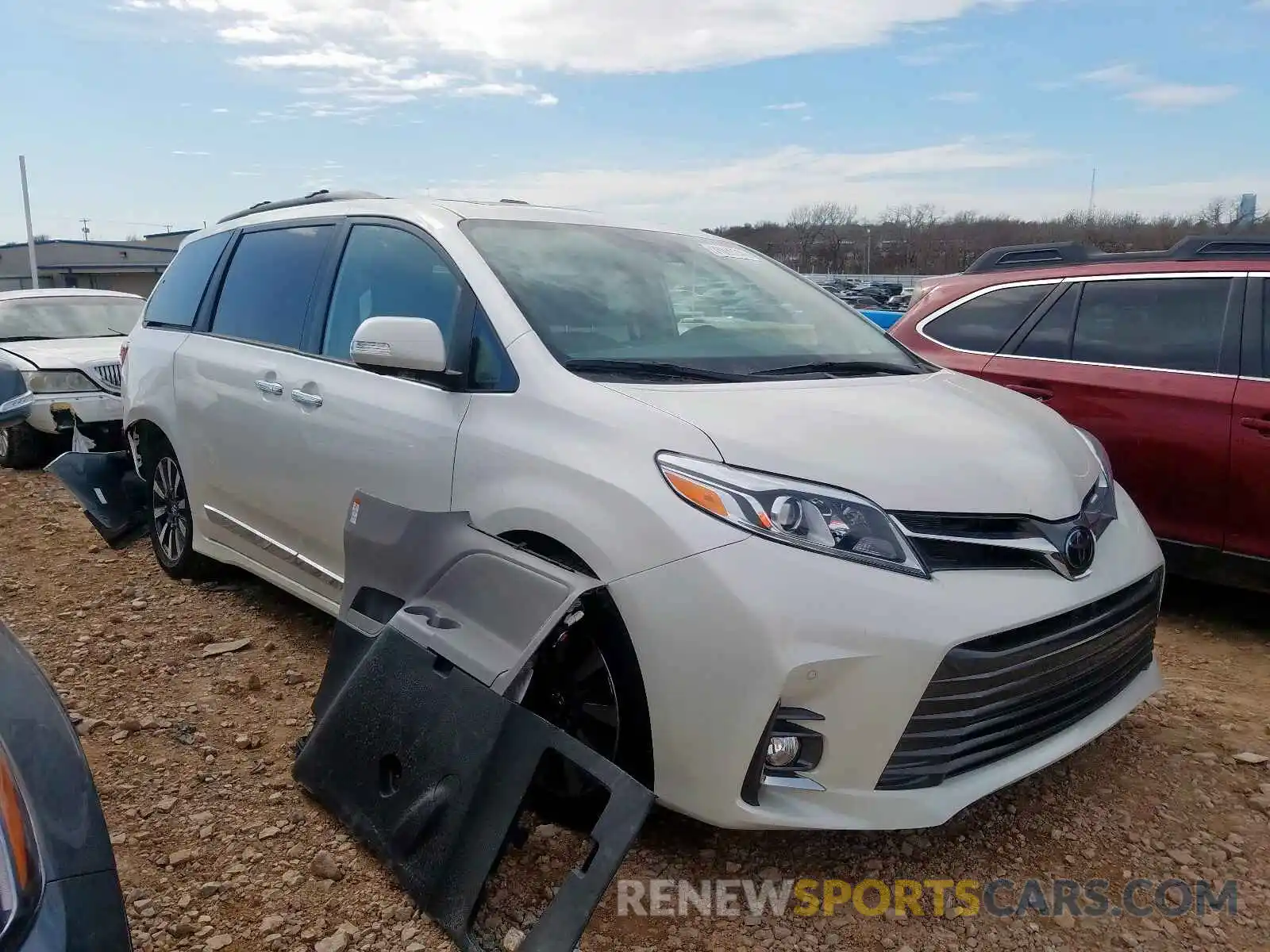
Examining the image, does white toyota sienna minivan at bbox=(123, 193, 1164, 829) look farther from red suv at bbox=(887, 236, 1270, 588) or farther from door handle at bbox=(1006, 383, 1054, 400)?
door handle at bbox=(1006, 383, 1054, 400)

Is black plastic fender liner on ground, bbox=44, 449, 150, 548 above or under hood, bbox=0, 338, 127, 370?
under

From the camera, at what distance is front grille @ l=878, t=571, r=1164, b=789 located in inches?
89.3

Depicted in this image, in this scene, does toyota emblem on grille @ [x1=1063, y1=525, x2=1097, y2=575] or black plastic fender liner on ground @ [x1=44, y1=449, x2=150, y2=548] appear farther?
black plastic fender liner on ground @ [x1=44, y1=449, x2=150, y2=548]

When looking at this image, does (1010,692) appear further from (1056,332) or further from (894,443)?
(1056,332)

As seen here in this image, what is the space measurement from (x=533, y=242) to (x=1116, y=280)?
302 centimetres

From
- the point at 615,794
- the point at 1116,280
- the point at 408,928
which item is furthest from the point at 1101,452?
the point at 408,928

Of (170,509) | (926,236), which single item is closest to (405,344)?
(170,509)

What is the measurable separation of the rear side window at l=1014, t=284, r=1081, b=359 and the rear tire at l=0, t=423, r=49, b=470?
7.69 m

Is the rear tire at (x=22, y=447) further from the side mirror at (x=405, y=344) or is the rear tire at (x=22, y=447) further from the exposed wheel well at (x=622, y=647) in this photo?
the exposed wheel well at (x=622, y=647)

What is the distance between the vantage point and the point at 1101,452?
3.32 m

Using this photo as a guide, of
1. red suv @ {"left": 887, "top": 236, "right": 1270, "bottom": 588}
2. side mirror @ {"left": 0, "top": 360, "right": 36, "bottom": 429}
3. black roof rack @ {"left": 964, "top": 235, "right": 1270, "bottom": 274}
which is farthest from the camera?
black roof rack @ {"left": 964, "top": 235, "right": 1270, "bottom": 274}

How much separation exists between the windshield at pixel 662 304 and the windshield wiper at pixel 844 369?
2 cm

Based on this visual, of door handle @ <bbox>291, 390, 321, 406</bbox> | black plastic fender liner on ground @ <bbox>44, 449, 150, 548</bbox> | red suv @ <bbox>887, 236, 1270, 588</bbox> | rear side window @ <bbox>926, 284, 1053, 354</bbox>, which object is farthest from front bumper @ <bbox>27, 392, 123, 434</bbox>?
red suv @ <bbox>887, 236, 1270, 588</bbox>

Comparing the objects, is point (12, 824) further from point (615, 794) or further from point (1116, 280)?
point (1116, 280)
